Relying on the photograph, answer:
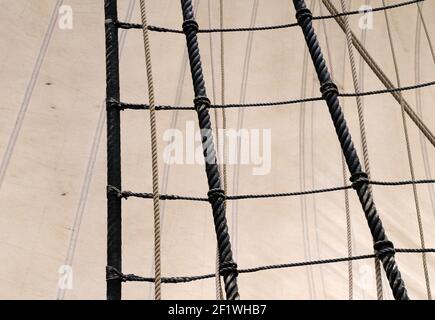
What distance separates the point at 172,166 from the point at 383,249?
2122 mm

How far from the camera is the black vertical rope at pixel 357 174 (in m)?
0.97

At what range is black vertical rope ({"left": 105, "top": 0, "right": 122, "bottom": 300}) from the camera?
1.04 metres

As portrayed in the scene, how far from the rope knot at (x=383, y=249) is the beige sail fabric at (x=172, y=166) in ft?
5.91

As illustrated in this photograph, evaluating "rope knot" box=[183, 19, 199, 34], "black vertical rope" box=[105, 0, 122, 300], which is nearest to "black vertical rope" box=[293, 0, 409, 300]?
"rope knot" box=[183, 19, 199, 34]

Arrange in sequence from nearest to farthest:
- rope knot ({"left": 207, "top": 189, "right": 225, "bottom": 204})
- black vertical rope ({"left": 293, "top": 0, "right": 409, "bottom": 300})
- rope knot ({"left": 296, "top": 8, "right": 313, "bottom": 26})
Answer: black vertical rope ({"left": 293, "top": 0, "right": 409, "bottom": 300})
rope knot ({"left": 207, "top": 189, "right": 225, "bottom": 204})
rope knot ({"left": 296, "top": 8, "right": 313, "bottom": 26})

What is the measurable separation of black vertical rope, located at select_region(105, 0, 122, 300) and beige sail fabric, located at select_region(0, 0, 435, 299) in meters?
1.51

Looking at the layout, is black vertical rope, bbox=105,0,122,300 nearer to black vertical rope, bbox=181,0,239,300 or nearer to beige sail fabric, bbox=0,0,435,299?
black vertical rope, bbox=181,0,239,300

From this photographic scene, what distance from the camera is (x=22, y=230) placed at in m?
2.64

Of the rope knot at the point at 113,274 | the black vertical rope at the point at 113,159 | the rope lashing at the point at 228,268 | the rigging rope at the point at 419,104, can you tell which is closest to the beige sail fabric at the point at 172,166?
the rigging rope at the point at 419,104

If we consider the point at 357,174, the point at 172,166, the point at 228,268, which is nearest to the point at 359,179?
the point at 357,174

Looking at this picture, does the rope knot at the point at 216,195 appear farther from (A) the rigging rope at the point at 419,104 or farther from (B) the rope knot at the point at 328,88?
(A) the rigging rope at the point at 419,104

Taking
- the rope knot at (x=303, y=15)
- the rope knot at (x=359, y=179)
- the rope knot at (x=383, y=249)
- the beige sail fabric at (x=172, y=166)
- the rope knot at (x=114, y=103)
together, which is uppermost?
the beige sail fabric at (x=172, y=166)
